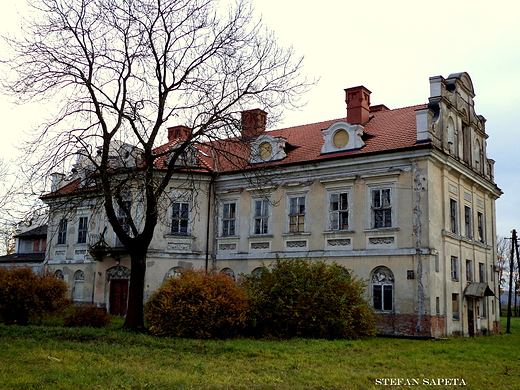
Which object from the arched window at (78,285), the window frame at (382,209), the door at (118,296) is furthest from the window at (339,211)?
the arched window at (78,285)

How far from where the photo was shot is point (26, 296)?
20.9 m

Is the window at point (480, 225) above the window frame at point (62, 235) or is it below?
above

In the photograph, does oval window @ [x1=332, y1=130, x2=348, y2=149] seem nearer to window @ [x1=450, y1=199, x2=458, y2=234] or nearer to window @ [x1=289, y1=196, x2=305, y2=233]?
window @ [x1=289, y1=196, x2=305, y2=233]

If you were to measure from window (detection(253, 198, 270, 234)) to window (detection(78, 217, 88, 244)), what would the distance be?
11.0 meters

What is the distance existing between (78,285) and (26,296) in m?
10.9

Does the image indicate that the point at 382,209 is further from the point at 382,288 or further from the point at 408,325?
the point at 408,325

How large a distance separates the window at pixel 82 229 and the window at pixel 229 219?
29.6 ft

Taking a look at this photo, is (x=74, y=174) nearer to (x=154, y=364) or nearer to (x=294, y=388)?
(x=154, y=364)

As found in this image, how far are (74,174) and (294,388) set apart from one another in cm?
1171

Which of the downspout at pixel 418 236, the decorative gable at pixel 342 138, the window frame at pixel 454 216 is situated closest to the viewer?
the downspout at pixel 418 236

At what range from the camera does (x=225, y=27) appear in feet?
61.2

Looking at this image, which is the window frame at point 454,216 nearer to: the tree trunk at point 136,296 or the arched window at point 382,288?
the arched window at point 382,288

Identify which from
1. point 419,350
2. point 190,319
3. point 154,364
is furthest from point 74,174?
point 419,350

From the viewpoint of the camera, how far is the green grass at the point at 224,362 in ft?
34.2
